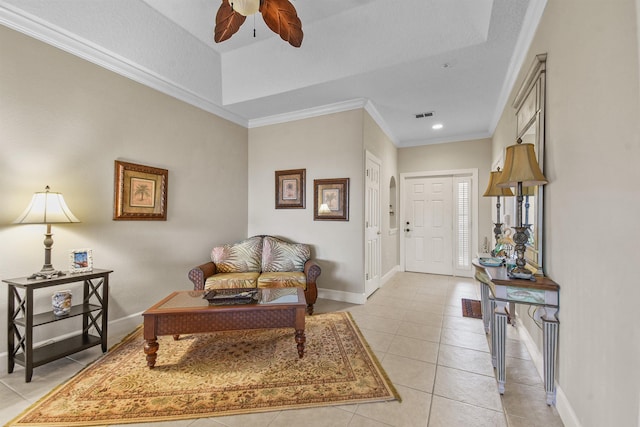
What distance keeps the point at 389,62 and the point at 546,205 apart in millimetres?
2042

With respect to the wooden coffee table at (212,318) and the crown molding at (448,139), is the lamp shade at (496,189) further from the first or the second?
the crown molding at (448,139)

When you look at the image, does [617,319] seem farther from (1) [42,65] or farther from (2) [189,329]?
(1) [42,65]

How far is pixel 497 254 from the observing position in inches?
107

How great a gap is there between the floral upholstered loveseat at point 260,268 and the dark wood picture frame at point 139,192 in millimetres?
851

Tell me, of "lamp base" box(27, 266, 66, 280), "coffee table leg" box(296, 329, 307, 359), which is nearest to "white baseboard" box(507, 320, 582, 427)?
"coffee table leg" box(296, 329, 307, 359)

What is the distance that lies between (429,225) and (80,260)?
544 cm

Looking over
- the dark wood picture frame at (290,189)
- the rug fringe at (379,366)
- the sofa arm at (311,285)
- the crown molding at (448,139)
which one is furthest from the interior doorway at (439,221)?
the rug fringe at (379,366)

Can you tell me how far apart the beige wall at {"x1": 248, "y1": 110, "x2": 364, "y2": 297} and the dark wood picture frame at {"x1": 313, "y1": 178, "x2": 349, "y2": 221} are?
7cm

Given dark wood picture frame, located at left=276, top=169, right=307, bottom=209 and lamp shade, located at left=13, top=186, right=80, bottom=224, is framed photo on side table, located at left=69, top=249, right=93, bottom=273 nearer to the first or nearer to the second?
lamp shade, located at left=13, top=186, right=80, bottom=224

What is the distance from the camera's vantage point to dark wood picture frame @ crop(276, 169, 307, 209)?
418 centimetres

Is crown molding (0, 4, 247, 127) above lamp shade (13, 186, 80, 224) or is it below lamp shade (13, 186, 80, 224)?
above

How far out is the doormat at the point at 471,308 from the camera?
331 cm

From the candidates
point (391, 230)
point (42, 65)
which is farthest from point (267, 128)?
point (391, 230)

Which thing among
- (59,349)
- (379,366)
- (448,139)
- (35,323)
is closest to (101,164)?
(35,323)
